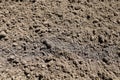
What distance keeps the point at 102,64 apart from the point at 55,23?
51 centimetres

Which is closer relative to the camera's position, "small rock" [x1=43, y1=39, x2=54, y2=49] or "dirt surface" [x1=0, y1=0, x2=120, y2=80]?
"dirt surface" [x1=0, y1=0, x2=120, y2=80]

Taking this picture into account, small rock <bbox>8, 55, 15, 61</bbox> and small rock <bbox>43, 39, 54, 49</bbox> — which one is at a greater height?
small rock <bbox>43, 39, 54, 49</bbox>

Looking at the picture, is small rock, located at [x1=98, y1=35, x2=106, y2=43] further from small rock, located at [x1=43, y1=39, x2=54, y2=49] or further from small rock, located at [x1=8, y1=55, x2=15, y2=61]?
small rock, located at [x1=8, y1=55, x2=15, y2=61]

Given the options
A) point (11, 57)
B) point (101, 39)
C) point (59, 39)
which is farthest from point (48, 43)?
point (101, 39)

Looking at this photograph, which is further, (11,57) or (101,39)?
(101,39)

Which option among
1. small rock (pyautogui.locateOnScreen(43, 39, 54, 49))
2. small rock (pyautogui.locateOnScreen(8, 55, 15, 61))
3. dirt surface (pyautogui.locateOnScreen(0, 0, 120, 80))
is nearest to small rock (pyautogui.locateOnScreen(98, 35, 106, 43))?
dirt surface (pyautogui.locateOnScreen(0, 0, 120, 80))

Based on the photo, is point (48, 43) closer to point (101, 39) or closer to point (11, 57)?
point (11, 57)

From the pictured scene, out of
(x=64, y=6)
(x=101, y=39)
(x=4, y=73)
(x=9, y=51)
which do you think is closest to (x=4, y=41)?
(x=9, y=51)

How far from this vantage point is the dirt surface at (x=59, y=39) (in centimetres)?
165

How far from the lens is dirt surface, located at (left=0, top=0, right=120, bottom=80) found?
5.43 feet

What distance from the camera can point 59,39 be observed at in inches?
71.2

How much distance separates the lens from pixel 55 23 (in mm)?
1874

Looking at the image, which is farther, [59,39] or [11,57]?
[59,39]

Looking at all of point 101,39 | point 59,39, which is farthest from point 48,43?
point 101,39
